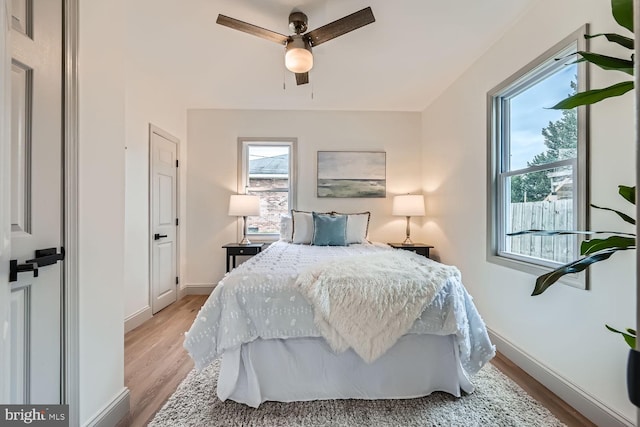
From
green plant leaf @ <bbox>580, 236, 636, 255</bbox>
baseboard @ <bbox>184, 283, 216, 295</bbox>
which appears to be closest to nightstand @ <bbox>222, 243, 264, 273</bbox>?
baseboard @ <bbox>184, 283, 216, 295</bbox>

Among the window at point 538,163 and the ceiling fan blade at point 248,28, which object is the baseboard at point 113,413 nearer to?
the ceiling fan blade at point 248,28

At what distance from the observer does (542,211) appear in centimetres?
208

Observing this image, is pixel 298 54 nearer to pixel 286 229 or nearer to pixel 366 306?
pixel 366 306

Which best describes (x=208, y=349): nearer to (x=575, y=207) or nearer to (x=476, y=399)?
(x=476, y=399)

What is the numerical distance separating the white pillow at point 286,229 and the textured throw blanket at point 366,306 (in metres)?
2.01

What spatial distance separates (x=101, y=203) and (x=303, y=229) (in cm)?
226

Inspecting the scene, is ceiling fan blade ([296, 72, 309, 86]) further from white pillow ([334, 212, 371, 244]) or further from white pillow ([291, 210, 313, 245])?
white pillow ([334, 212, 371, 244])

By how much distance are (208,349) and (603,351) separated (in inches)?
83.9

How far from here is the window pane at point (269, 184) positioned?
161 inches

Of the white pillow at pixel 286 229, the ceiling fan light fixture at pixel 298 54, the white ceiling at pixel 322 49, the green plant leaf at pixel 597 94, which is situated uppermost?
the white ceiling at pixel 322 49

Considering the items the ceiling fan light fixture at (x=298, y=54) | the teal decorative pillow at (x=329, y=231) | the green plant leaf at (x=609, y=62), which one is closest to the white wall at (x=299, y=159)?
the teal decorative pillow at (x=329, y=231)

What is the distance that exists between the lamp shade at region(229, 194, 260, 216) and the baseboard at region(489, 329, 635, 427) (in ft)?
9.57

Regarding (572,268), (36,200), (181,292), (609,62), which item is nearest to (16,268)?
(36,200)

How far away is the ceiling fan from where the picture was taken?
6.33ft
